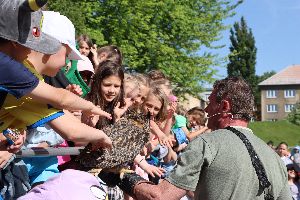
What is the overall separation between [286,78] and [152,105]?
109 meters

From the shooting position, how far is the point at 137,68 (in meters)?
26.8

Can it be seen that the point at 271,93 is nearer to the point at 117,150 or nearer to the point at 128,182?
the point at 128,182

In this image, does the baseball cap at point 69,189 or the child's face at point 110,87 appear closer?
the baseball cap at point 69,189

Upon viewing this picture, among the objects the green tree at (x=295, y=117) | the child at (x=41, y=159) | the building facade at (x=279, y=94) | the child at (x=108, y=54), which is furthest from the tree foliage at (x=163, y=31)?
the building facade at (x=279, y=94)

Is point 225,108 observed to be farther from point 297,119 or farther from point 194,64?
point 297,119

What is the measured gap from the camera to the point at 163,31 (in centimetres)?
2834

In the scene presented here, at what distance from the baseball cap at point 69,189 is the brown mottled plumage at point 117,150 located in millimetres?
939

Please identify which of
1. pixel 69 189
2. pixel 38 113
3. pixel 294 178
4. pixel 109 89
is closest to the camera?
pixel 69 189

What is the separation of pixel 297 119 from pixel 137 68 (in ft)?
216

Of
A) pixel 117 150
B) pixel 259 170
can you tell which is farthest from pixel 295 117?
pixel 117 150

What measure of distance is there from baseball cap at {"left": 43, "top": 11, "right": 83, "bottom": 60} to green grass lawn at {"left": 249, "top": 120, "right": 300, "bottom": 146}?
62.6m

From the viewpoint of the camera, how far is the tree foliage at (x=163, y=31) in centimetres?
2605

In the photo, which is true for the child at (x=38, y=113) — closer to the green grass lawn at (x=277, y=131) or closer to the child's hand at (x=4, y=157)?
the child's hand at (x=4, y=157)

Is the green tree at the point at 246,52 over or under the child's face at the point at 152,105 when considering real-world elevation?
over
